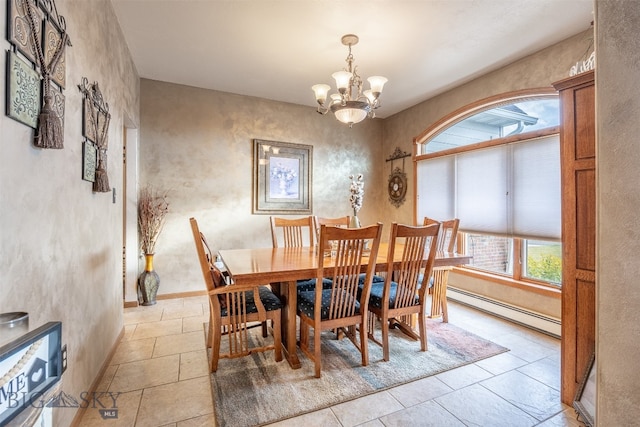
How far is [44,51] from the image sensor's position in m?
1.27

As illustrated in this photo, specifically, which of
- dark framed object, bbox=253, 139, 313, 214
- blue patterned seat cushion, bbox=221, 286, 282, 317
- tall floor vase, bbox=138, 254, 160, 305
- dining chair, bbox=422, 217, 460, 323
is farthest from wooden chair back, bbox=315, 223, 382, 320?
tall floor vase, bbox=138, 254, 160, 305

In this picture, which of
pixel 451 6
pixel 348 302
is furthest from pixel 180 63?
pixel 348 302

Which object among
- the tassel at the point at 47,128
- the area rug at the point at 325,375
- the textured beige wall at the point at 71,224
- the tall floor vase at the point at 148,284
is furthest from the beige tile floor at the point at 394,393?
the tassel at the point at 47,128

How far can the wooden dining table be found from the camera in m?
1.89

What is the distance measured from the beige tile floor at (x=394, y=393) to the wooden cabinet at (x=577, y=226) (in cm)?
29

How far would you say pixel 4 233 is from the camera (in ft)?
3.37

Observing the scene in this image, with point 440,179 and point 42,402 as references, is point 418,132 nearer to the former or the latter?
point 440,179

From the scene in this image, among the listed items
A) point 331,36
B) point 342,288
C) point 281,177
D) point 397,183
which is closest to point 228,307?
point 342,288

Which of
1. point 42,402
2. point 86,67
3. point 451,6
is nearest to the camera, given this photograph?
point 42,402

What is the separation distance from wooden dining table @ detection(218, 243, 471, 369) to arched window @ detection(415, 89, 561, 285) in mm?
1117

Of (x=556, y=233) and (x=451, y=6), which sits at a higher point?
(x=451, y=6)

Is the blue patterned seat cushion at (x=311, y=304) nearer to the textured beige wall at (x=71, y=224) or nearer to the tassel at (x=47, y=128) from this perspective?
the textured beige wall at (x=71, y=224)

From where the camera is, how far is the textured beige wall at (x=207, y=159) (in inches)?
153

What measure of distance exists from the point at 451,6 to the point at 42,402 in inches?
126
